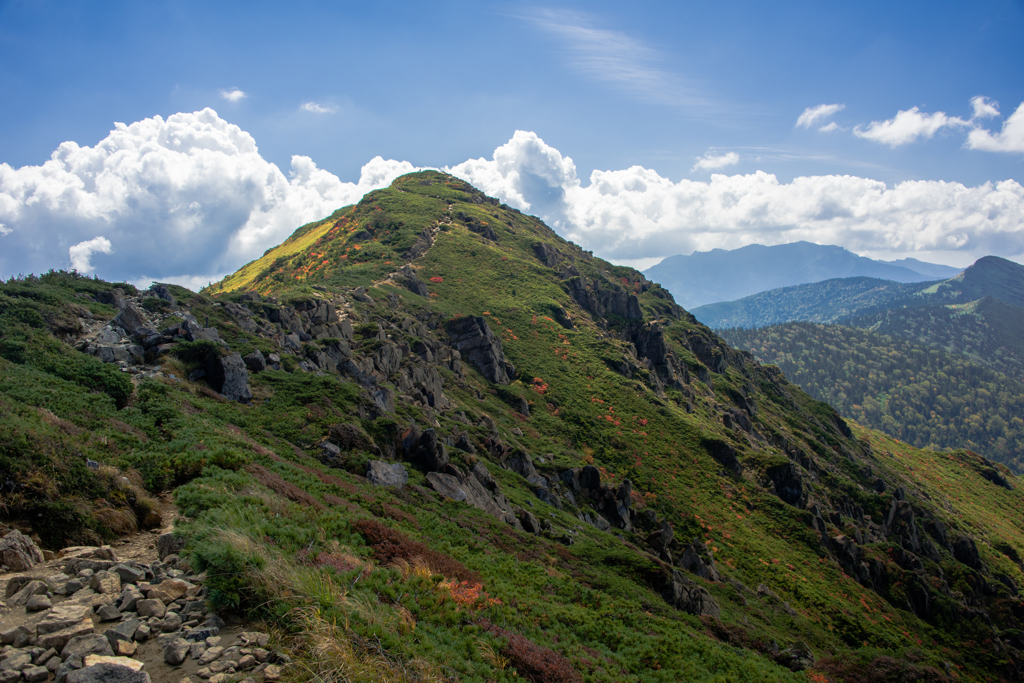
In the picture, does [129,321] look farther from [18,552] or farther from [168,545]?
[168,545]

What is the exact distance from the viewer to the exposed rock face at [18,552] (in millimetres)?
9547

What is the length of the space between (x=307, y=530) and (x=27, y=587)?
20.6ft

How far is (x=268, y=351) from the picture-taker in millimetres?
A: 37344

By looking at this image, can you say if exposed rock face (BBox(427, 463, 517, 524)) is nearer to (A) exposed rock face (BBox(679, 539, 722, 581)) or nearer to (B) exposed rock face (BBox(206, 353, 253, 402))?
(B) exposed rock face (BBox(206, 353, 253, 402))

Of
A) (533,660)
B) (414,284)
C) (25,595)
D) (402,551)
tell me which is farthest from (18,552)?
(414,284)

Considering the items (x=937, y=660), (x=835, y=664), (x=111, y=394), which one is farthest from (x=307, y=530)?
(x=937, y=660)

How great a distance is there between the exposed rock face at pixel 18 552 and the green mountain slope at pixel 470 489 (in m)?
1.00

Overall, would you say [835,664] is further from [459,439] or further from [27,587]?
[27,587]

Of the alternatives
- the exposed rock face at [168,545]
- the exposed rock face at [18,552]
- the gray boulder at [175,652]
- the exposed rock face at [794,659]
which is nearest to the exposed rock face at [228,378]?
the exposed rock face at [168,545]

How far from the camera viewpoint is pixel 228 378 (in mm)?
29938

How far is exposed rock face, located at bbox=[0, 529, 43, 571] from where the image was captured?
9.55 meters

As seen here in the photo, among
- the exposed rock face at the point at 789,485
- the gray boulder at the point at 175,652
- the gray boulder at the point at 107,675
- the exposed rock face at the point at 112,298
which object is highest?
the exposed rock face at the point at 112,298

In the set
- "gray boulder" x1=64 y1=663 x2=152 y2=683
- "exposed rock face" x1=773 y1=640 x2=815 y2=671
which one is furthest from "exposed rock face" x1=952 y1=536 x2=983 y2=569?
"gray boulder" x1=64 y1=663 x2=152 y2=683

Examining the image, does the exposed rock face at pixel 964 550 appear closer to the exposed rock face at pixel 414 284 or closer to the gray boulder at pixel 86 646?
the exposed rock face at pixel 414 284
